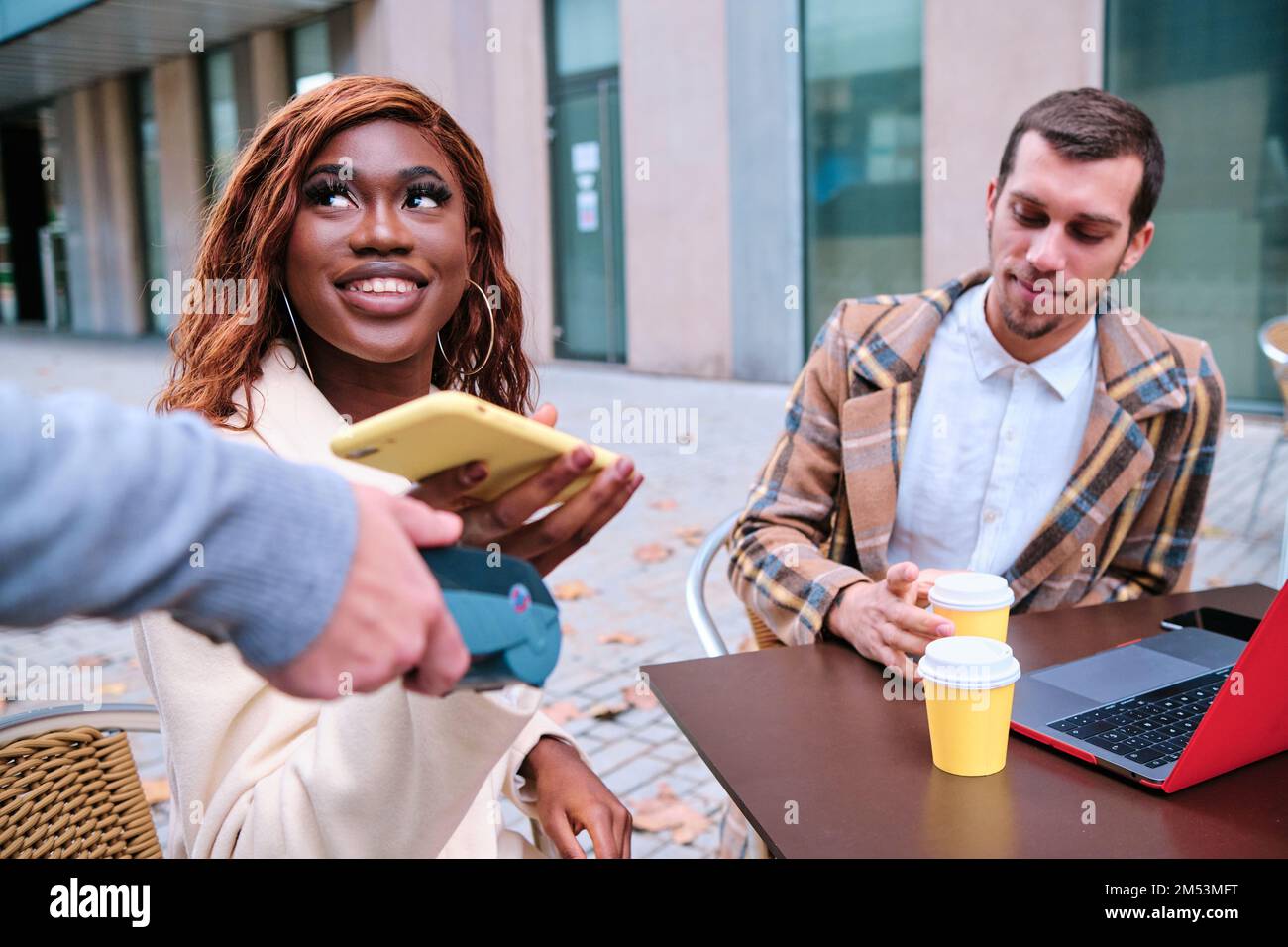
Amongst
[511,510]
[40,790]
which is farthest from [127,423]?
[40,790]

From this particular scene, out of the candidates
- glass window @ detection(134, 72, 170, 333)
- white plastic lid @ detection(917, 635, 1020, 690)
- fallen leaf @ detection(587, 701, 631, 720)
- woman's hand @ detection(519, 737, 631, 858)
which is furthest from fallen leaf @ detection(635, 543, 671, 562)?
glass window @ detection(134, 72, 170, 333)

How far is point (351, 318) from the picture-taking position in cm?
192

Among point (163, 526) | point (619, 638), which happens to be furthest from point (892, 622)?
point (619, 638)

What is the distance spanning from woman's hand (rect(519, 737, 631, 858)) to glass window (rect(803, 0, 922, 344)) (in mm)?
9118

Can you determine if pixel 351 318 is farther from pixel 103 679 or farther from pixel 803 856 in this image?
pixel 103 679

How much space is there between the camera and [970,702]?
57.1 inches

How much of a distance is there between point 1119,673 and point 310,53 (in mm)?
16678

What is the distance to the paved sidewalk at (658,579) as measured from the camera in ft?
12.3

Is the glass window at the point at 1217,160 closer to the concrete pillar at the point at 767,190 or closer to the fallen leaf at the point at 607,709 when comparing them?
the concrete pillar at the point at 767,190

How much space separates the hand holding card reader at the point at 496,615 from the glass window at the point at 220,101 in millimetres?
18285

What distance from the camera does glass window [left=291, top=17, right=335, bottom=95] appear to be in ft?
52.1
